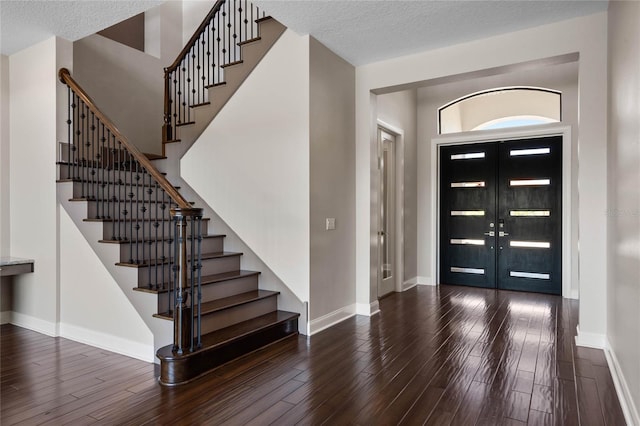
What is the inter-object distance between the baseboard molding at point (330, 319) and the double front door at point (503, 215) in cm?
265

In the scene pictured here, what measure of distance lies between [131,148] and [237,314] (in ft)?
5.69

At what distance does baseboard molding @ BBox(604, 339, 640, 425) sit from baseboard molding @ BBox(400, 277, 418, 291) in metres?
3.10

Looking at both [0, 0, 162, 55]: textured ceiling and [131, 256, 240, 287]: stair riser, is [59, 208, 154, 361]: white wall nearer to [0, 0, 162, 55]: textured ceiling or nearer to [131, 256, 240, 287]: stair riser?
[131, 256, 240, 287]: stair riser

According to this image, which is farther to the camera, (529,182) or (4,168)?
(529,182)

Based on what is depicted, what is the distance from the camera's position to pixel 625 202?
Result: 253cm

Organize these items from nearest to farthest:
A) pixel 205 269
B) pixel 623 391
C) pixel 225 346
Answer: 1. pixel 623 391
2. pixel 225 346
3. pixel 205 269

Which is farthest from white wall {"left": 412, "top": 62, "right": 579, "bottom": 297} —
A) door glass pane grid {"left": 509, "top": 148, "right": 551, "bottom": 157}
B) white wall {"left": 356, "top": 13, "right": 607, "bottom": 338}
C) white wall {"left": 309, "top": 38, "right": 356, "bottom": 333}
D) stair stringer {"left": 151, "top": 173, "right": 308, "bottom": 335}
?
stair stringer {"left": 151, "top": 173, "right": 308, "bottom": 335}

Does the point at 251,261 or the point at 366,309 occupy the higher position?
the point at 251,261

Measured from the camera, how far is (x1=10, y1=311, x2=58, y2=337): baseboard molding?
3.90 m

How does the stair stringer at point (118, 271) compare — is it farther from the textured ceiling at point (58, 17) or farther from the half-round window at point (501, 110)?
the half-round window at point (501, 110)

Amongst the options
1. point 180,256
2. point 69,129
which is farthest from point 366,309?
point 69,129

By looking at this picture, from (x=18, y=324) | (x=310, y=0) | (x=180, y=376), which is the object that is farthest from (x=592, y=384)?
(x=18, y=324)

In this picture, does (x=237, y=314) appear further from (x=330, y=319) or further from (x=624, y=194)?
(x=624, y=194)

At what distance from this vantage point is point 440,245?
21.7 feet
